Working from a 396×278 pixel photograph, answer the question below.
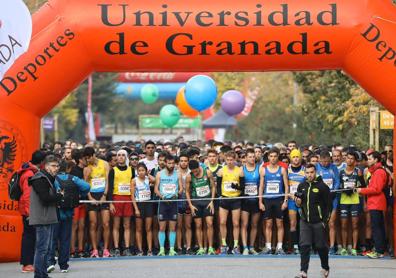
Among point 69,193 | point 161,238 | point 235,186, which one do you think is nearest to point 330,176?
point 235,186

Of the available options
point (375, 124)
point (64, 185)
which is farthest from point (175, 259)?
point (375, 124)

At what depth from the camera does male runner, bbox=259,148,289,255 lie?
17312 mm

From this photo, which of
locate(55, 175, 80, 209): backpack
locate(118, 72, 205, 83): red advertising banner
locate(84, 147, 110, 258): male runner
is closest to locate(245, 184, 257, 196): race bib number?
locate(84, 147, 110, 258): male runner

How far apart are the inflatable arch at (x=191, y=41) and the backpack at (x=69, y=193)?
153cm

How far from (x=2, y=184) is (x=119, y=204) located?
7.14ft

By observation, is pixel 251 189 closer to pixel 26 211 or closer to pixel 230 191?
pixel 230 191

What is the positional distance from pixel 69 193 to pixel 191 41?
2.88 metres

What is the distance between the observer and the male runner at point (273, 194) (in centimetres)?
1731

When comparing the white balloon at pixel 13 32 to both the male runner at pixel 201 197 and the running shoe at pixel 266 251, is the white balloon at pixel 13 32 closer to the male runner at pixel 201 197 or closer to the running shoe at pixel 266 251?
the male runner at pixel 201 197

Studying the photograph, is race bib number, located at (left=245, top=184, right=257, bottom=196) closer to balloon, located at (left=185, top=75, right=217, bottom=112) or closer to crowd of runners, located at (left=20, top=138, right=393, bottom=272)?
crowd of runners, located at (left=20, top=138, right=393, bottom=272)

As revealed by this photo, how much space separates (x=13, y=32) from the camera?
12.9 metres

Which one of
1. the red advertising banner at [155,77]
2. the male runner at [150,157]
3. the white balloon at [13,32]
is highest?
the red advertising banner at [155,77]

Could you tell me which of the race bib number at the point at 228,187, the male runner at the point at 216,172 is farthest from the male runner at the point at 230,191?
the male runner at the point at 216,172

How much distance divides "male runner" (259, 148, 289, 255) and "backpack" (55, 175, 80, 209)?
3674mm
